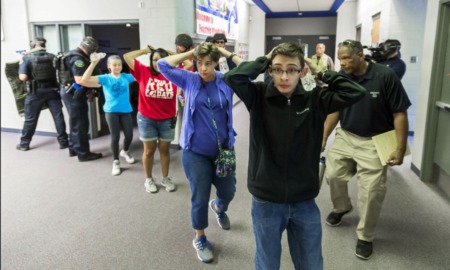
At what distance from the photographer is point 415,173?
4.24 meters

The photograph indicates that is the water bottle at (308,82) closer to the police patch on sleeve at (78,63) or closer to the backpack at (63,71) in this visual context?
the police patch on sleeve at (78,63)

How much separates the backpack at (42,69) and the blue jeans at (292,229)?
14.1 feet

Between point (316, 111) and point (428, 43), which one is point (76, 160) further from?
point (428, 43)

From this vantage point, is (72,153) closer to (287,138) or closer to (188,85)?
(188,85)

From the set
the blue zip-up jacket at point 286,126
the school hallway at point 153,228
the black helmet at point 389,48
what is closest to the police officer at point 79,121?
the school hallway at point 153,228

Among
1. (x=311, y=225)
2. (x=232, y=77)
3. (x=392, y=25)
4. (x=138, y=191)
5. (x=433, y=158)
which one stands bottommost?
(x=138, y=191)

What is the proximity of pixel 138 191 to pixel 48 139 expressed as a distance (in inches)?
117

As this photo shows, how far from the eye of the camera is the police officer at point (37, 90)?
4832 millimetres

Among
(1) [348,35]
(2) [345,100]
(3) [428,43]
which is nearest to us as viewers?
(2) [345,100]

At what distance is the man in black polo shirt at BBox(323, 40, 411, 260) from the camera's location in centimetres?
234

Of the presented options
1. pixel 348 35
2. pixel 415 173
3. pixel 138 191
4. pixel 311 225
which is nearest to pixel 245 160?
pixel 138 191

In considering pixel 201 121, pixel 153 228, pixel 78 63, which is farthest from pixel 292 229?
pixel 78 63

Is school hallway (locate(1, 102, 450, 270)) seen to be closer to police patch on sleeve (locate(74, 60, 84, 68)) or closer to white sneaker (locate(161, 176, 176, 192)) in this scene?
white sneaker (locate(161, 176, 176, 192))

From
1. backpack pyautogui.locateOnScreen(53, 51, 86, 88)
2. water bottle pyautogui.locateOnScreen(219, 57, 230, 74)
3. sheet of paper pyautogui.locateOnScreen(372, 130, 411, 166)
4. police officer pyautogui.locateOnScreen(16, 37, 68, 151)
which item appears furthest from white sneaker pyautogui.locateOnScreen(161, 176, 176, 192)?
police officer pyautogui.locateOnScreen(16, 37, 68, 151)
